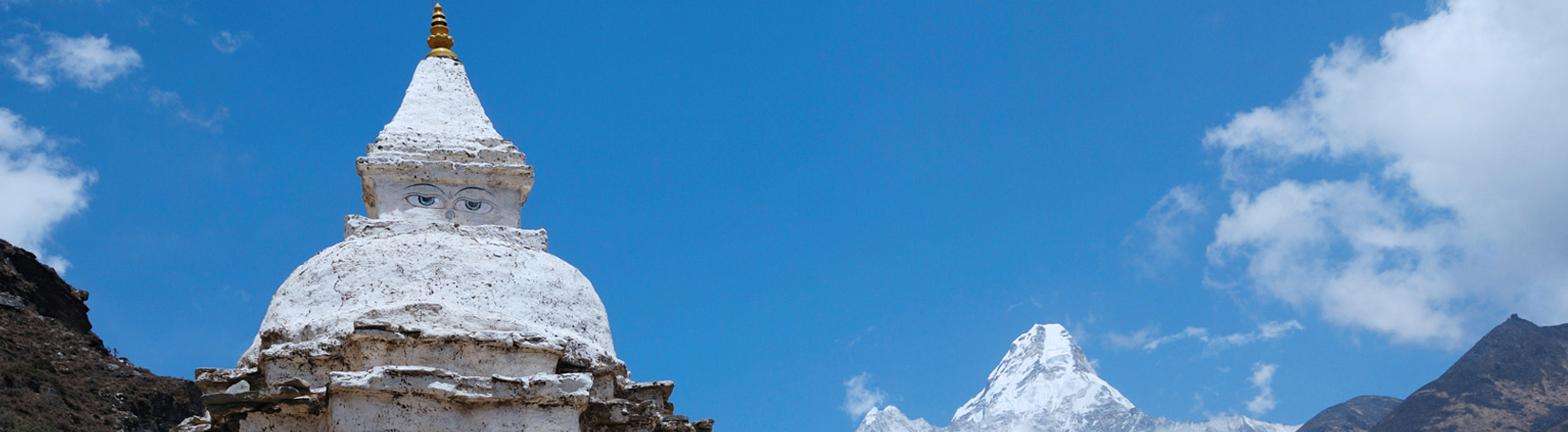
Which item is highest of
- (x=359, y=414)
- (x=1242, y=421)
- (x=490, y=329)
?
(x=1242, y=421)

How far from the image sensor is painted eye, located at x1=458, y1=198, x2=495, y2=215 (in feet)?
57.2

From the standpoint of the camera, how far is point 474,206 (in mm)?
17469

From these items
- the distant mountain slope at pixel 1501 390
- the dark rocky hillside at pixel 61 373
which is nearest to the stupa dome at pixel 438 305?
the dark rocky hillside at pixel 61 373

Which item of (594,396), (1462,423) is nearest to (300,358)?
(594,396)

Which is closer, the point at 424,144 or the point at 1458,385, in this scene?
the point at 424,144

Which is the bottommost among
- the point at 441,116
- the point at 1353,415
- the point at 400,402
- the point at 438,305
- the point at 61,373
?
the point at 400,402

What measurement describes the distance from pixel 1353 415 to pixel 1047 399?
8356 centimetres

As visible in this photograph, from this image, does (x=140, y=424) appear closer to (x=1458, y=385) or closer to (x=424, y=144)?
(x=424, y=144)

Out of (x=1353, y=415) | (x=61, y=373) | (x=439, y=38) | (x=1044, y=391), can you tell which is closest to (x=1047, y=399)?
(x=1044, y=391)

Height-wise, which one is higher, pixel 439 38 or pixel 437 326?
pixel 439 38

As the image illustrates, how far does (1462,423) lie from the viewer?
181 ft

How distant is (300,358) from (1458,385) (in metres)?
52.3

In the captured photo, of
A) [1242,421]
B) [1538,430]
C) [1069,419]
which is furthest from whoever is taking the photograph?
[1069,419]

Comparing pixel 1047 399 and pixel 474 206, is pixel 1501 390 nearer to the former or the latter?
pixel 474 206
